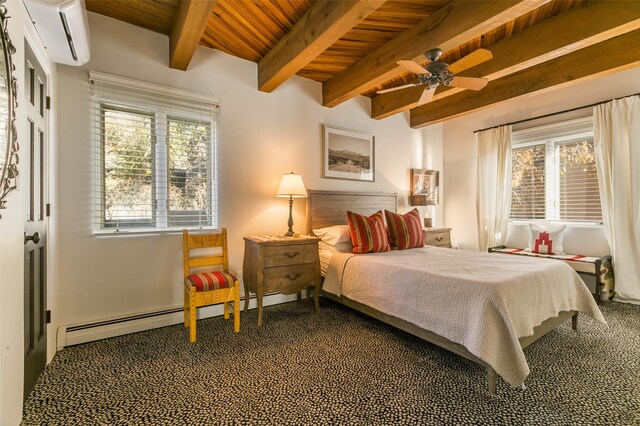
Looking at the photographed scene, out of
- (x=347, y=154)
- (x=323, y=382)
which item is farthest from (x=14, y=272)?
(x=347, y=154)

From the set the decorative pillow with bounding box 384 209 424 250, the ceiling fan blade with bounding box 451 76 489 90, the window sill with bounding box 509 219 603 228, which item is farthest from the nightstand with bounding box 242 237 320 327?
the window sill with bounding box 509 219 603 228

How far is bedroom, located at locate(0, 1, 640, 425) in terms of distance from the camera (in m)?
1.59

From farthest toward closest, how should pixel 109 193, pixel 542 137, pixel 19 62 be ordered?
pixel 542 137 < pixel 109 193 < pixel 19 62

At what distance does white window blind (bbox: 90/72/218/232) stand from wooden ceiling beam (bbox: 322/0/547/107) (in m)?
1.60

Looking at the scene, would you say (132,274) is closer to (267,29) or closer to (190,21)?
(190,21)

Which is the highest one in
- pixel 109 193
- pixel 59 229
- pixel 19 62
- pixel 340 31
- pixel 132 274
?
pixel 340 31

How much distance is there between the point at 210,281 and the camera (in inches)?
99.6

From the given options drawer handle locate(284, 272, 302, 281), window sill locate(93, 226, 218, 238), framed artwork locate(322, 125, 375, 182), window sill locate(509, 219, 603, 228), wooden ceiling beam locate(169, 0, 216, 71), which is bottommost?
drawer handle locate(284, 272, 302, 281)

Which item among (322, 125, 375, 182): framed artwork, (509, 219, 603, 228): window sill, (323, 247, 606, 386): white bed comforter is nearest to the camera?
(323, 247, 606, 386): white bed comforter

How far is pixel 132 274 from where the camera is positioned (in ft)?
8.88

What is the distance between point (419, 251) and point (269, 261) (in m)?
1.69

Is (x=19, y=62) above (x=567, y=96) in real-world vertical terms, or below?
below

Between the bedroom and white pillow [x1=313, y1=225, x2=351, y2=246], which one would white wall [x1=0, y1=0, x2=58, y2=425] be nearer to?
the bedroom

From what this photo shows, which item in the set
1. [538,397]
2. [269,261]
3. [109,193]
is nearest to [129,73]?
[109,193]
